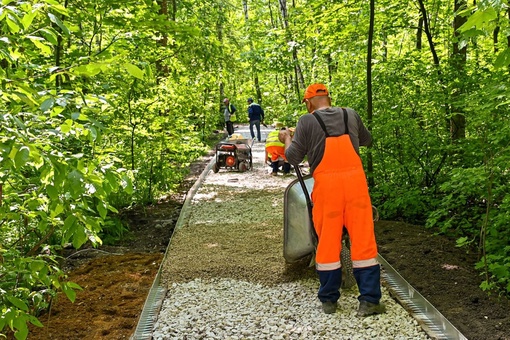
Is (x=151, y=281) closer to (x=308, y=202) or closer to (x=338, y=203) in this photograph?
(x=308, y=202)

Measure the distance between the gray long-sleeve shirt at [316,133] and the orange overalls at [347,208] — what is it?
53 mm

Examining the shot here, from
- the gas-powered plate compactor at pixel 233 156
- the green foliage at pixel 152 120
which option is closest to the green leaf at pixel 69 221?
the green foliage at pixel 152 120

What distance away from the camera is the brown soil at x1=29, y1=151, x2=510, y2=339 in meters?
4.15

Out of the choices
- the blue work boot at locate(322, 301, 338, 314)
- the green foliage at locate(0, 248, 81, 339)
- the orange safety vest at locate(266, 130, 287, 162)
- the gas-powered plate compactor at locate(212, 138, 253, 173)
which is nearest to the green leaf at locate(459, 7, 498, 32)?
the blue work boot at locate(322, 301, 338, 314)

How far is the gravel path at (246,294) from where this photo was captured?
4.03m

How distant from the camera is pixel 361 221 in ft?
13.7

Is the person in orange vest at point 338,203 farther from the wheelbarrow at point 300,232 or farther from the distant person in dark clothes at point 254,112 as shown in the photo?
the distant person in dark clothes at point 254,112

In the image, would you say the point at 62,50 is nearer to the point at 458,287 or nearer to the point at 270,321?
the point at 270,321

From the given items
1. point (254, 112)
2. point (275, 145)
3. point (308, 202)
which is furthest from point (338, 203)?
point (254, 112)

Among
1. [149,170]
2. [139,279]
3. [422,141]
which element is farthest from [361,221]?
[149,170]

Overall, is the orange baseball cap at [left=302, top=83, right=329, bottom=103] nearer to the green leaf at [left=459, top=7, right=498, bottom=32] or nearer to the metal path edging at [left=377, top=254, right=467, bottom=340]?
the green leaf at [left=459, top=7, right=498, bottom=32]

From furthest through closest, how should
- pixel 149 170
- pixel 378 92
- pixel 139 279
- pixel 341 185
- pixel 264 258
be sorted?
1. pixel 149 170
2. pixel 378 92
3. pixel 264 258
4. pixel 139 279
5. pixel 341 185

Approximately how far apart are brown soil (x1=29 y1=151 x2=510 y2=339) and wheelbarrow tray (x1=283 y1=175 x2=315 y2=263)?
46.2 inches

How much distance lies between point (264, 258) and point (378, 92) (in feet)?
11.9
